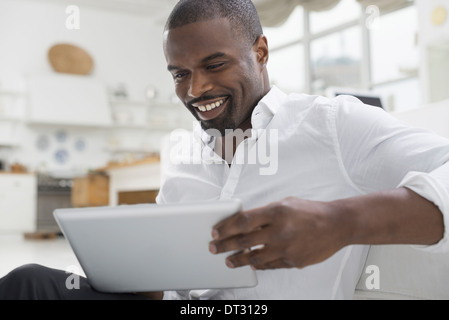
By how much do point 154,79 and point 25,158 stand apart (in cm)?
265

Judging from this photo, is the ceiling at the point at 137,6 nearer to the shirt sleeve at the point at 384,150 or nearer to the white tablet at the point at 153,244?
Answer: the shirt sleeve at the point at 384,150

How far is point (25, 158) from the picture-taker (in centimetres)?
801

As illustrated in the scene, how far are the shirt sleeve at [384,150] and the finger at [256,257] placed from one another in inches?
8.8

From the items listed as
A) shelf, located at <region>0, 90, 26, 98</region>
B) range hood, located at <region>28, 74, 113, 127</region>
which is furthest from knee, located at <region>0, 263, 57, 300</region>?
shelf, located at <region>0, 90, 26, 98</region>

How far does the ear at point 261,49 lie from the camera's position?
3.82 feet

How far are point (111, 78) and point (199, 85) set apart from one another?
8.12 meters

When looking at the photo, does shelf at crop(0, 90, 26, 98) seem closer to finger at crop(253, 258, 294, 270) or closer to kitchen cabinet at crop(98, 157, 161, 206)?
kitchen cabinet at crop(98, 157, 161, 206)

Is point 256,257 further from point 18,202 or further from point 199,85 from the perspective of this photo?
point 18,202

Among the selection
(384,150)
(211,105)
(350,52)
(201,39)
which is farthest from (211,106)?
(350,52)

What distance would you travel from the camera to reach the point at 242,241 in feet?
2.07

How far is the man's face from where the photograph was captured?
105cm

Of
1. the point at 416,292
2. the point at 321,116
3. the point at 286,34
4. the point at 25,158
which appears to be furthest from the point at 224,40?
the point at 25,158

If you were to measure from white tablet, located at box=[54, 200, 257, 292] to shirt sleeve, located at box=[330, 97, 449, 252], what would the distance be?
0.27 meters

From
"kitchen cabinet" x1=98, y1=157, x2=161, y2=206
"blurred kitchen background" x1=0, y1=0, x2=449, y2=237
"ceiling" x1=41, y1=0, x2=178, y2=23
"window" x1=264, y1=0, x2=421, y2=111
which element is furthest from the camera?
"ceiling" x1=41, y1=0, x2=178, y2=23
